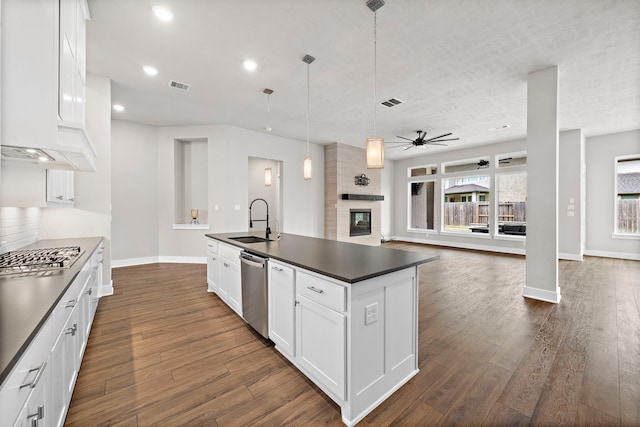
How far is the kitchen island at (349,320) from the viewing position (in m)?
1.51

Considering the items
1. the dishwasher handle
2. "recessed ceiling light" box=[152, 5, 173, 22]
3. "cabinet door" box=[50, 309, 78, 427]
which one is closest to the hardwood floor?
"cabinet door" box=[50, 309, 78, 427]

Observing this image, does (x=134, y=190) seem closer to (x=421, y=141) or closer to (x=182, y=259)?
(x=182, y=259)

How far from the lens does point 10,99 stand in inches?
46.9

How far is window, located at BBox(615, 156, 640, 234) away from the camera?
604cm

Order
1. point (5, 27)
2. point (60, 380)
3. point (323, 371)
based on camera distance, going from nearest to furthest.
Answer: point (5, 27)
point (60, 380)
point (323, 371)

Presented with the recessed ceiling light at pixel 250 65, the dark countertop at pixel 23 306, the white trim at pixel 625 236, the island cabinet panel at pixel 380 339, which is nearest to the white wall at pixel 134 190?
the recessed ceiling light at pixel 250 65

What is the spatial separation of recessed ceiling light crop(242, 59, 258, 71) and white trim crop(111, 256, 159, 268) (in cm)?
454

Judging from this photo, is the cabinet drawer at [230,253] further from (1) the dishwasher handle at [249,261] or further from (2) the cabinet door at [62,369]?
(2) the cabinet door at [62,369]

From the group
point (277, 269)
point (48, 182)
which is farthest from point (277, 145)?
point (277, 269)

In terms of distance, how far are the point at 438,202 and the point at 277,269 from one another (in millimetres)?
7904

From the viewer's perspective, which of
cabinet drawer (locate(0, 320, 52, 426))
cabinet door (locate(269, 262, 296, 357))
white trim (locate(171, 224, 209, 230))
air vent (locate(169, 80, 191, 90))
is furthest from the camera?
white trim (locate(171, 224, 209, 230))

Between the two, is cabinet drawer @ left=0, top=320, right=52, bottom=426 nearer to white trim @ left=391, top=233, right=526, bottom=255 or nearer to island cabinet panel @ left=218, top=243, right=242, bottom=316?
island cabinet panel @ left=218, top=243, right=242, bottom=316

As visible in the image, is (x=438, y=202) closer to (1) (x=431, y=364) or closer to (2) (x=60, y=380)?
(1) (x=431, y=364)

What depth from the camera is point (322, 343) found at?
66.1 inches
